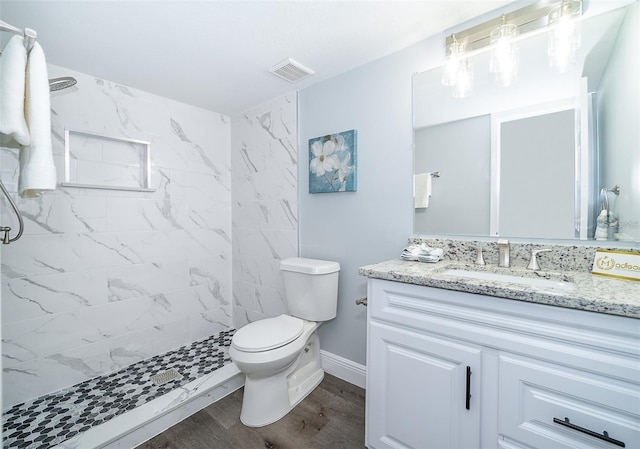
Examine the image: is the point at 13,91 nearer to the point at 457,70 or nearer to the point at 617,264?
the point at 457,70

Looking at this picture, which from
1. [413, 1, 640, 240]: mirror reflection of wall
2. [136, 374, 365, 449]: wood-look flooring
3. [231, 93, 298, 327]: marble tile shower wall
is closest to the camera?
[413, 1, 640, 240]: mirror reflection of wall

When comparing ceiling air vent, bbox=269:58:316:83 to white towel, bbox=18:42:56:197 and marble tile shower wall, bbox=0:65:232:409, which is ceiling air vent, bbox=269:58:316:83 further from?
white towel, bbox=18:42:56:197

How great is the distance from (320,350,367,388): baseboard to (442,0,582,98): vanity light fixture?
183 centimetres

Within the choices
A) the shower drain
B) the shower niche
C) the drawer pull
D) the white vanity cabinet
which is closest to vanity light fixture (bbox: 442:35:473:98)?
the white vanity cabinet

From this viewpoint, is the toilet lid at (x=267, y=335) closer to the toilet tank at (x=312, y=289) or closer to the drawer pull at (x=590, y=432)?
the toilet tank at (x=312, y=289)

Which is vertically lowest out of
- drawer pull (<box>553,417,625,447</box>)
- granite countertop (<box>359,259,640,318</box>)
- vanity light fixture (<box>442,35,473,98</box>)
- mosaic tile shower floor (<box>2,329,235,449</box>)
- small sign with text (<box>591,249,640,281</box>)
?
mosaic tile shower floor (<box>2,329,235,449</box>)

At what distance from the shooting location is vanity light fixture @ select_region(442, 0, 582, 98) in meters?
1.26

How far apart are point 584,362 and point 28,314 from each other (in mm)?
2781

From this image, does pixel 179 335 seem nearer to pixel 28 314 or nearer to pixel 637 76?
pixel 28 314

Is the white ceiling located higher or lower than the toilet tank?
higher

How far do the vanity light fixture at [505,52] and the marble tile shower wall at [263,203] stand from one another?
1376 mm

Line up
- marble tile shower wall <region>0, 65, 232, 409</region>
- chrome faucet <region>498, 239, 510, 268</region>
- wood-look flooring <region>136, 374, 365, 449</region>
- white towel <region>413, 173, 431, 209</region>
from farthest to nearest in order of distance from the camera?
A: marble tile shower wall <region>0, 65, 232, 409</region>, white towel <region>413, 173, 431, 209</region>, wood-look flooring <region>136, 374, 365, 449</region>, chrome faucet <region>498, 239, 510, 268</region>

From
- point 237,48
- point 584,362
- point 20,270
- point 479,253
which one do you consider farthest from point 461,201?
point 20,270

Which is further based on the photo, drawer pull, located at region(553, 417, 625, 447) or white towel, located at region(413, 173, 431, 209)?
white towel, located at region(413, 173, 431, 209)
